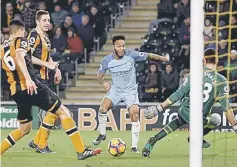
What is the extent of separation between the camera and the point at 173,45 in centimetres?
1711

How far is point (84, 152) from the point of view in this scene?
9625 millimetres

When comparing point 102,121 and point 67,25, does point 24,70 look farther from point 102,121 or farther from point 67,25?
point 67,25

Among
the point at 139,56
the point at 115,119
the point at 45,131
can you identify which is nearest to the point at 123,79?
the point at 139,56

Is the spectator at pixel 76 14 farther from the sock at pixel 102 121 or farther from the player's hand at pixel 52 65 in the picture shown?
the player's hand at pixel 52 65

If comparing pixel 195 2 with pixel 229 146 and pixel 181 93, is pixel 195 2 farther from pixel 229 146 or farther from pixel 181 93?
pixel 229 146

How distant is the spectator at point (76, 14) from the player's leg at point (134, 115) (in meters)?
7.60

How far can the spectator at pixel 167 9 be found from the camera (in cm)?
1819

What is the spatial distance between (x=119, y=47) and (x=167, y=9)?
7360 mm

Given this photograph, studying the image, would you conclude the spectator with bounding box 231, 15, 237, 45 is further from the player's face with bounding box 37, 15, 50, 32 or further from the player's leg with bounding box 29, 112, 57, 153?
the player's face with bounding box 37, 15, 50, 32

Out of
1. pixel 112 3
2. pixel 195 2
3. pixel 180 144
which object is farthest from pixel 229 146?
pixel 112 3

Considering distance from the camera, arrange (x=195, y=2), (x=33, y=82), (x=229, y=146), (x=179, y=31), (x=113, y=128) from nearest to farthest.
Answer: (x=195, y=2) < (x=33, y=82) < (x=229, y=146) < (x=113, y=128) < (x=179, y=31)

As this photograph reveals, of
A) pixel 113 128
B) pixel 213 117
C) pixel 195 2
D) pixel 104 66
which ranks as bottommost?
pixel 113 128

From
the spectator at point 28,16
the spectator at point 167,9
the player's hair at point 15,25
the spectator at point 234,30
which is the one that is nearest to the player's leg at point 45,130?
the player's hair at point 15,25

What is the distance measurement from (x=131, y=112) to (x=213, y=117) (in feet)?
3.70
